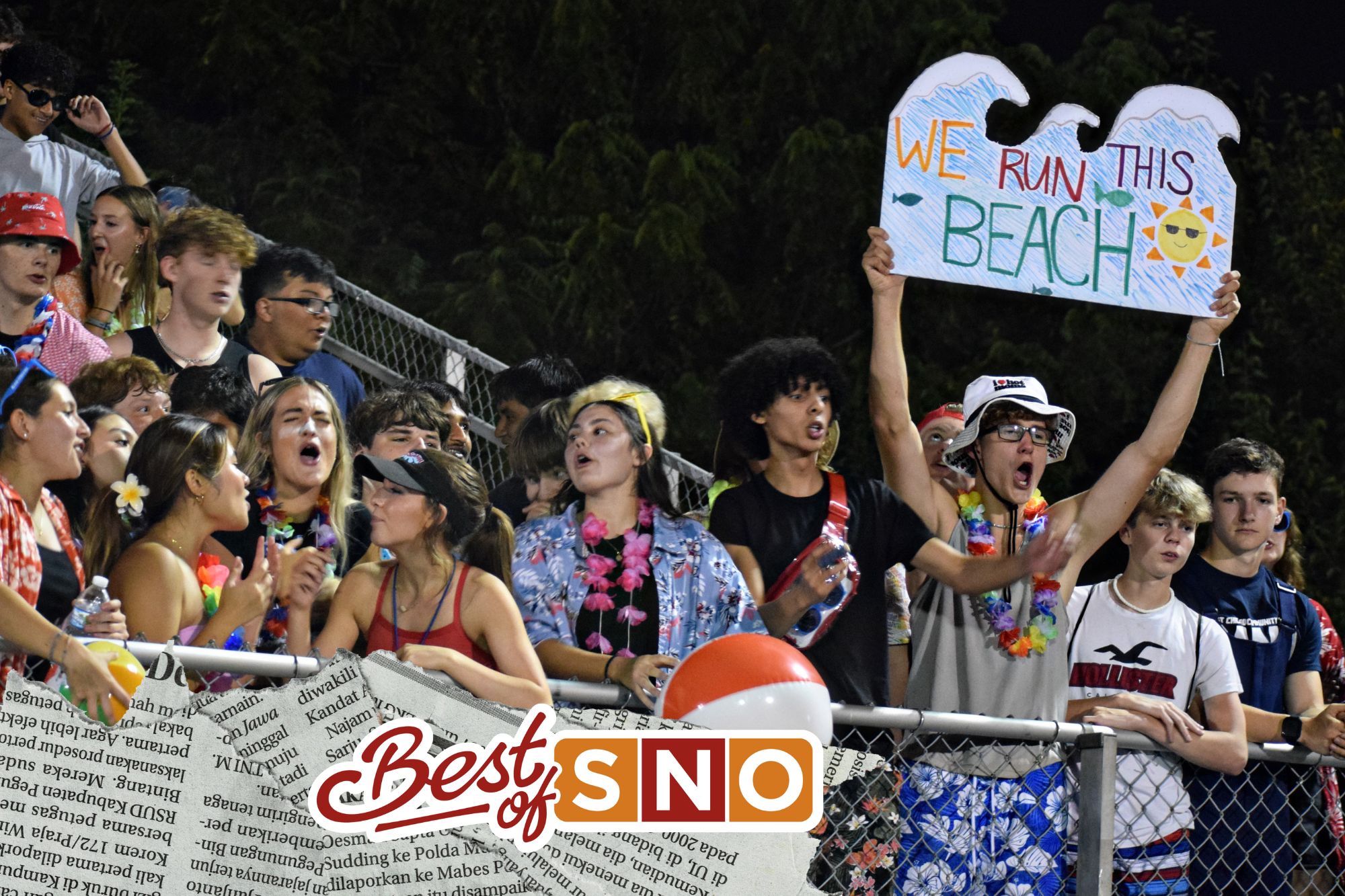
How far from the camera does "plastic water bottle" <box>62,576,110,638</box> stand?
3105 millimetres

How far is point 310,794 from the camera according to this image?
2.89 meters

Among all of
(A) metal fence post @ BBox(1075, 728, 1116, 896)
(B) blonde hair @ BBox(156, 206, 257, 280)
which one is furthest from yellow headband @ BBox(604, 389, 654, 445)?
(B) blonde hair @ BBox(156, 206, 257, 280)

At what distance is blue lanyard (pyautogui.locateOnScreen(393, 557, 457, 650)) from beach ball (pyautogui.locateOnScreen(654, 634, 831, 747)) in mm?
609

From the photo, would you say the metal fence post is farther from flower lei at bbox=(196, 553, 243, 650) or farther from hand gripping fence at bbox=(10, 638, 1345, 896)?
flower lei at bbox=(196, 553, 243, 650)

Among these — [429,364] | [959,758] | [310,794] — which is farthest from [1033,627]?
[429,364]

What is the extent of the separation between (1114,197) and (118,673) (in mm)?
2673

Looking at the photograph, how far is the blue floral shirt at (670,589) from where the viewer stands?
12.1ft

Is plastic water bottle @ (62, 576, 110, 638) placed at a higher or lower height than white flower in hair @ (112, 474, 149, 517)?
lower

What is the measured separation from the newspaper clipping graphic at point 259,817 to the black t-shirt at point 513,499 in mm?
1698

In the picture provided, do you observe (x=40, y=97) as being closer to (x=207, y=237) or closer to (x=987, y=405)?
(x=207, y=237)

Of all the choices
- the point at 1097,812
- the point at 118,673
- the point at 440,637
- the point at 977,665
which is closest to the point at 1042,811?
the point at 1097,812

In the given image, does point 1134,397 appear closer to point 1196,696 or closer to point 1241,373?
point 1241,373

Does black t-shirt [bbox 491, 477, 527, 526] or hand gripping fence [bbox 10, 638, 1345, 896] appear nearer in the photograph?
hand gripping fence [bbox 10, 638, 1345, 896]

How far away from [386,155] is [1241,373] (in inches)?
269
